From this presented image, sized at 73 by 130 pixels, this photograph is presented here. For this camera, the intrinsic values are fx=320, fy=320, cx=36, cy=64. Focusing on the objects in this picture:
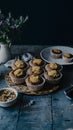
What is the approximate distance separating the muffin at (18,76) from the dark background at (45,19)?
89 cm

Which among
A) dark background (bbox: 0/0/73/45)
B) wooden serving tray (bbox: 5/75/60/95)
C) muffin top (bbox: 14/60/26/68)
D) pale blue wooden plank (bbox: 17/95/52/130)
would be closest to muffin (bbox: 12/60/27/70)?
muffin top (bbox: 14/60/26/68)

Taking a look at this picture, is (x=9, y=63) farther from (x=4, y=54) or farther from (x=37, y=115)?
(x=37, y=115)

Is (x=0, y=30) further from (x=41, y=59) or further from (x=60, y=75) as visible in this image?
(x=60, y=75)

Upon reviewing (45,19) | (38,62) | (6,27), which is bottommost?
(45,19)

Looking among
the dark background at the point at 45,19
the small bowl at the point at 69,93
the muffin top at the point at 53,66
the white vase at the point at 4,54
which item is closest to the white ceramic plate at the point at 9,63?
the white vase at the point at 4,54

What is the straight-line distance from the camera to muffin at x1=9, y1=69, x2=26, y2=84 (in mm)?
1734

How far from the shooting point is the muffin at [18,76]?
173 cm

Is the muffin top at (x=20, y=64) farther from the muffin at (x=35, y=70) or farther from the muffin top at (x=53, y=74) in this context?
the muffin top at (x=53, y=74)

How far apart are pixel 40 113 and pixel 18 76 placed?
0.92ft

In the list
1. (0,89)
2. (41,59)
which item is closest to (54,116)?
(0,89)

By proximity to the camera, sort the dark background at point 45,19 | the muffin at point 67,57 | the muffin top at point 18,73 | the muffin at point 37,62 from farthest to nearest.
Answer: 1. the dark background at point 45,19
2. the muffin at point 67,57
3. the muffin at point 37,62
4. the muffin top at point 18,73

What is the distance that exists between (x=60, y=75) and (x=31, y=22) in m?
1.04

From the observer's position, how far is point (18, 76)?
68.3 inches

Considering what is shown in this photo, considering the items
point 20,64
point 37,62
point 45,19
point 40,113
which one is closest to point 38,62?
point 37,62
